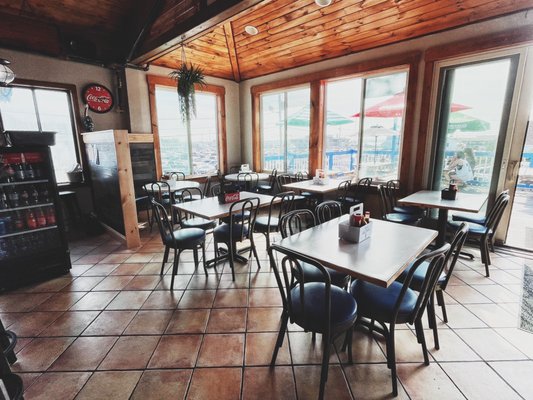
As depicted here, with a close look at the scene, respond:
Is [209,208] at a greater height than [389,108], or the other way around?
[389,108]

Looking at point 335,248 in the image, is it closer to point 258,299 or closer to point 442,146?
point 258,299

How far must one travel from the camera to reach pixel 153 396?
61.2 inches

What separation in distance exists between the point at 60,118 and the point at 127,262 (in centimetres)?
277

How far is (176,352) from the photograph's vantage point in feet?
6.14

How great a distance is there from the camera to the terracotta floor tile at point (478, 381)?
60.4 inches

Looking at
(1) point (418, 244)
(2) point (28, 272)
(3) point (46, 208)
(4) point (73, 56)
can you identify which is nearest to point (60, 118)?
(4) point (73, 56)

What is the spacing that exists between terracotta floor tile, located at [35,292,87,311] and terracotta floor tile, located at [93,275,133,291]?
0.52 ft

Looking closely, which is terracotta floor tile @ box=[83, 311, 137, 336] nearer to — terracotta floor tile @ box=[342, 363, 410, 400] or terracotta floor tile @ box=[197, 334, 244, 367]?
terracotta floor tile @ box=[197, 334, 244, 367]

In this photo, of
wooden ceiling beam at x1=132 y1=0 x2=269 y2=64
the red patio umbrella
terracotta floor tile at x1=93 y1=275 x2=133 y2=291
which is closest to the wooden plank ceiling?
wooden ceiling beam at x1=132 y1=0 x2=269 y2=64

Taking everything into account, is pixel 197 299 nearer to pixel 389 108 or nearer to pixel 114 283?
pixel 114 283

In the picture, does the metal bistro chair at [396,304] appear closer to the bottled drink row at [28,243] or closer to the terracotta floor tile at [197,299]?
the terracotta floor tile at [197,299]

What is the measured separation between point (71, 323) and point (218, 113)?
4848 millimetres

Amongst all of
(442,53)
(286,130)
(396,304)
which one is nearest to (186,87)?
(286,130)

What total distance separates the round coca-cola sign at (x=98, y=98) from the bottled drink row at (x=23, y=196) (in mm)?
2088
